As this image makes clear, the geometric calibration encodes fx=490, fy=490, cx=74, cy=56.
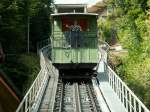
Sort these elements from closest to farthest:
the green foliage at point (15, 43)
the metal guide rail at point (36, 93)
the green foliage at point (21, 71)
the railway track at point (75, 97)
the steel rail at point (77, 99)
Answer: the metal guide rail at point (36, 93) → the steel rail at point (77, 99) → the railway track at point (75, 97) → the green foliage at point (21, 71) → the green foliage at point (15, 43)

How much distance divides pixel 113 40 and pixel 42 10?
20.8m

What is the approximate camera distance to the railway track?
20828mm

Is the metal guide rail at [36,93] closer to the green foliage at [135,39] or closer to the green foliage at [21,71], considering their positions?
the green foliage at [21,71]

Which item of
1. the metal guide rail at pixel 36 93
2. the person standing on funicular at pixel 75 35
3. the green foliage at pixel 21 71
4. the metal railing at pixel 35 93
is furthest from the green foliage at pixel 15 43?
the person standing on funicular at pixel 75 35

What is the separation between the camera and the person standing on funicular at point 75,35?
2877 cm

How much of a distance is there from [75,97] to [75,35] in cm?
648

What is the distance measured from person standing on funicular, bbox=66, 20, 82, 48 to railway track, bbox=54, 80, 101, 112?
2291mm

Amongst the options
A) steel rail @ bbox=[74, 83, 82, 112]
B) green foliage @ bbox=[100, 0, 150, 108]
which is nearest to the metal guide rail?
steel rail @ bbox=[74, 83, 82, 112]

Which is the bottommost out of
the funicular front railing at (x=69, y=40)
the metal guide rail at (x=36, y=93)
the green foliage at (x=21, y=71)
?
the green foliage at (x=21, y=71)

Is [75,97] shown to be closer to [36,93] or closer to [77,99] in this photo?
[77,99]

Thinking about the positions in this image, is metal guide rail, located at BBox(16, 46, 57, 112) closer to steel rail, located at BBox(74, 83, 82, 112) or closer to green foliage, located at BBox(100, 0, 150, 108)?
steel rail, located at BBox(74, 83, 82, 112)

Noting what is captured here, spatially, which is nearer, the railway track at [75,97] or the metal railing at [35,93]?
the metal railing at [35,93]

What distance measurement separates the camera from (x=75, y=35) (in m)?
29.1

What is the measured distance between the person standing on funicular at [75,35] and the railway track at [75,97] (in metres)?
2.29
